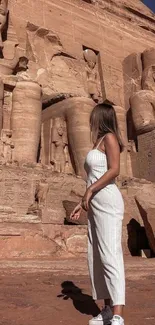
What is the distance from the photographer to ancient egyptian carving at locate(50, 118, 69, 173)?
9844 mm

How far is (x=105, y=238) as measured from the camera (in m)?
2.22

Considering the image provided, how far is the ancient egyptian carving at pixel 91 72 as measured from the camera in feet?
41.8

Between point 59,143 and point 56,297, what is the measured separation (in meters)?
7.14

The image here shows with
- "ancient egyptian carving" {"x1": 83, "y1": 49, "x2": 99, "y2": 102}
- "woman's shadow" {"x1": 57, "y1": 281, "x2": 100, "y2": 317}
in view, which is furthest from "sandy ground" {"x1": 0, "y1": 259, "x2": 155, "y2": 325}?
"ancient egyptian carving" {"x1": 83, "y1": 49, "x2": 99, "y2": 102}

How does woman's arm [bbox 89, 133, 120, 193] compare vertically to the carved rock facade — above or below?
below

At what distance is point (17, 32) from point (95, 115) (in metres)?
9.89

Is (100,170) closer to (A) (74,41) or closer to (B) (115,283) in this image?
(B) (115,283)

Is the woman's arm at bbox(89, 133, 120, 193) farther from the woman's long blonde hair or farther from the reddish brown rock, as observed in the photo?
the reddish brown rock

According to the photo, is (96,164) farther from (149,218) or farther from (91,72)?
(91,72)

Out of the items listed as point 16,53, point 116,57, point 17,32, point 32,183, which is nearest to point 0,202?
point 32,183

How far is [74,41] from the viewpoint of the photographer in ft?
42.9

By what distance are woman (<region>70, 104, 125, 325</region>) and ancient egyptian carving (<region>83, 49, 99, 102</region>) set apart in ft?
33.7

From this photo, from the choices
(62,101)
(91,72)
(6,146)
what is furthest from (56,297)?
(91,72)

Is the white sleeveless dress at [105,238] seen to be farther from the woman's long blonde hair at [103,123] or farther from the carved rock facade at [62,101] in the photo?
the carved rock facade at [62,101]
